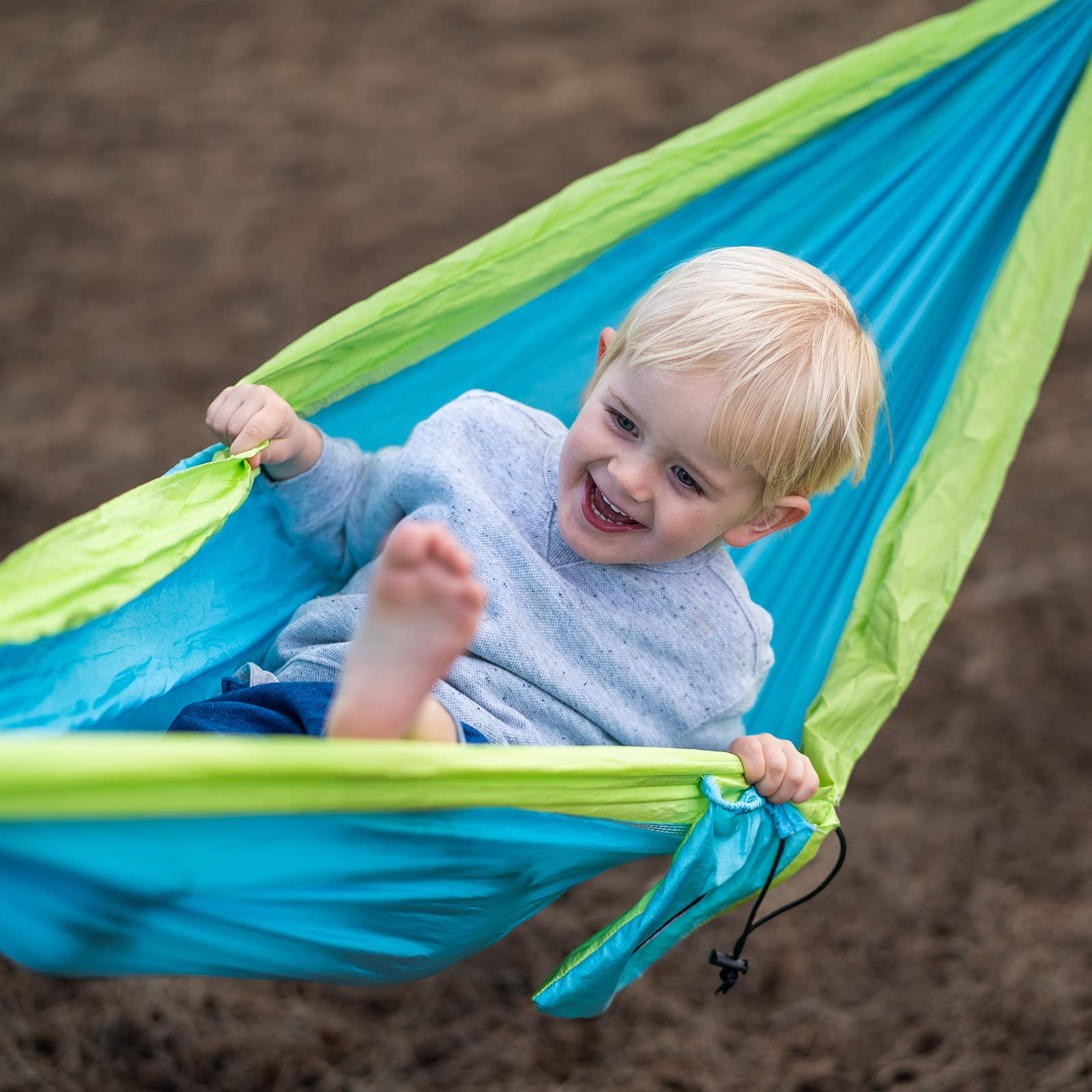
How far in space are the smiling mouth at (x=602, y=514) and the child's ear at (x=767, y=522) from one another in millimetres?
106

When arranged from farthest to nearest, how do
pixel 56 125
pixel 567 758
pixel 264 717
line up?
pixel 56 125 < pixel 264 717 < pixel 567 758

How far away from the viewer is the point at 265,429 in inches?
47.3

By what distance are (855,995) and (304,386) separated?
140 centimetres

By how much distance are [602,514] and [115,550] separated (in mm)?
463

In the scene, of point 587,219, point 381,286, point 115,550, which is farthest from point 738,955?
point 381,286

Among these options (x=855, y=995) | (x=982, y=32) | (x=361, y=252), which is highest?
(x=982, y=32)

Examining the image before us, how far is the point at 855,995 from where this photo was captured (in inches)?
78.6

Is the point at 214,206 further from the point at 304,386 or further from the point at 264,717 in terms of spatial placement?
the point at 264,717

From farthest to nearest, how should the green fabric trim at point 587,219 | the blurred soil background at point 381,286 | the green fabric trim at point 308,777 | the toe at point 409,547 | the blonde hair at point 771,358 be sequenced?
the blurred soil background at point 381,286 < the green fabric trim at point 587,219 < the blonde hair at point 771,358 < the toe at point 409,547 < the green fabric trim at point 308,777

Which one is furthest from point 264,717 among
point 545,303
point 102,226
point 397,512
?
point 102,226

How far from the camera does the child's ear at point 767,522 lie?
3.95 feet

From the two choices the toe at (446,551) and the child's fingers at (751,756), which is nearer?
the toe at (446,551)

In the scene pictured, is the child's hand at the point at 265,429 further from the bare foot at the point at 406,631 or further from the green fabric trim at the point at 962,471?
the green fabric trim at the point at 962,471

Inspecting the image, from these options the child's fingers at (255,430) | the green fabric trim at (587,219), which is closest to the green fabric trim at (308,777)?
the child's fingers at (255,430)
